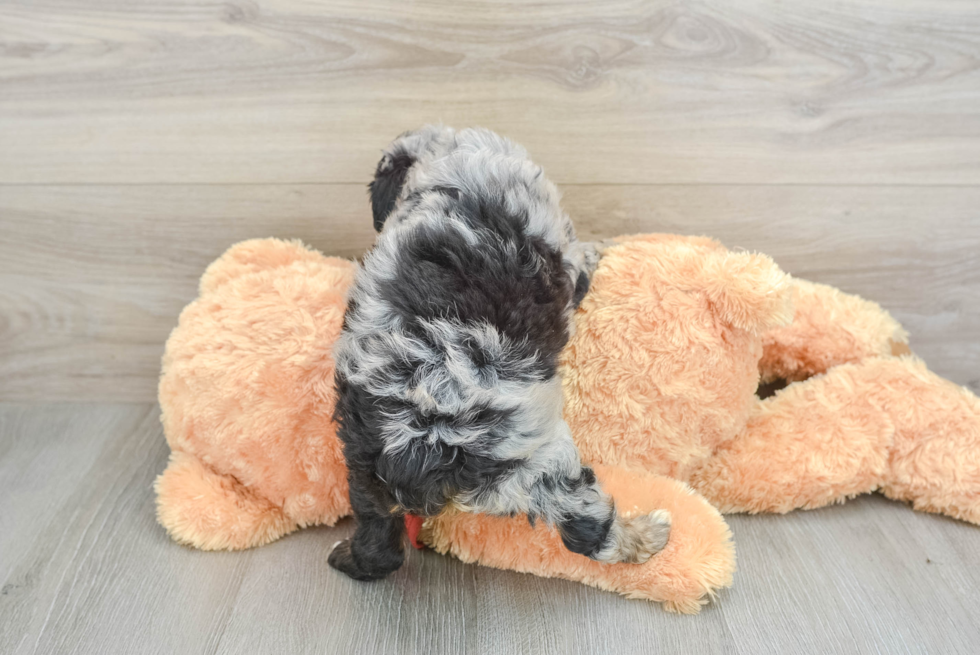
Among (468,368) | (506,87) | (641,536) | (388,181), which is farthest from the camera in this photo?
(506,87)

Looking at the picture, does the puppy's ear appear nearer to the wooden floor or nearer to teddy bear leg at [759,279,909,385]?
the wooden floor

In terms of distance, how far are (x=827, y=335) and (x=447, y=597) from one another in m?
0.78

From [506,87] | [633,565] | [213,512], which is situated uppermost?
[506,87]

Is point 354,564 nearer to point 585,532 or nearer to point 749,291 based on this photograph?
point 585,532

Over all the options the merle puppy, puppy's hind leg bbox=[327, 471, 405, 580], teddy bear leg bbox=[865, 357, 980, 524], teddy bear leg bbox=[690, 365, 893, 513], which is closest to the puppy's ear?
the merle puppy

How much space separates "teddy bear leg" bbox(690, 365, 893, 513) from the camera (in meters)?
1.05

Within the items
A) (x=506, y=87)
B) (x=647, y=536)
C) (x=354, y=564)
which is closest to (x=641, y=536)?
(x=647, y=536)

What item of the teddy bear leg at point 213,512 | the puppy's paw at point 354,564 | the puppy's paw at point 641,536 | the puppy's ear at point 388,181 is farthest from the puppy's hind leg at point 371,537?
the puppy's ear at point 388,181

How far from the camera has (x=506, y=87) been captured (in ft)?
3.84

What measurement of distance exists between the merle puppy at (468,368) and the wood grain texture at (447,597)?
0.12 meters

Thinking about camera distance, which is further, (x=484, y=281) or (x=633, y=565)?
(x=633, y=565)

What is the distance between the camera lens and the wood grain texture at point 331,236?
1.24 m

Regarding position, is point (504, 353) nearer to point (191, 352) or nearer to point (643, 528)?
point (643, 528)

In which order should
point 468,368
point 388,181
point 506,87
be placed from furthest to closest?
point 506,87
point 388,181
point 468,368
